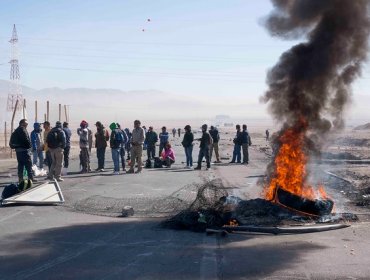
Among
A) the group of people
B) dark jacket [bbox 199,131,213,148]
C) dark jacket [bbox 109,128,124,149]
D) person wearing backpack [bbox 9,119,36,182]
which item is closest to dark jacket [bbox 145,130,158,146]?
the group of people

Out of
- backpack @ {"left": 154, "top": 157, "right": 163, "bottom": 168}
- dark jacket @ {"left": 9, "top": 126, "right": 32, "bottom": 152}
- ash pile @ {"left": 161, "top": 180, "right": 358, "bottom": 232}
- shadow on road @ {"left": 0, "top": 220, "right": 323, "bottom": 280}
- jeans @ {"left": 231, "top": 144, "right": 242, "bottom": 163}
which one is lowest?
shadow on road @ {"left": 0, "top": 220, "right": 323, "bottom": 280}

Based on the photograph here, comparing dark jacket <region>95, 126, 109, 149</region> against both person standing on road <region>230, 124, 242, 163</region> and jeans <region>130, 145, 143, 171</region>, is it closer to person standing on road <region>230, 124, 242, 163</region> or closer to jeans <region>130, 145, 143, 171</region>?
jeans <region>130, 145, 143, 171</region>

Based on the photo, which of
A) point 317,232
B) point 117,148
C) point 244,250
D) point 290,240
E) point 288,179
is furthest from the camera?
point 117,148

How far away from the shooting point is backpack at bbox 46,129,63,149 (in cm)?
1489

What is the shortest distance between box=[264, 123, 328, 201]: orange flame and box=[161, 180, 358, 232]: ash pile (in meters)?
0.97

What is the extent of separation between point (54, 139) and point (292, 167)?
7581 mm

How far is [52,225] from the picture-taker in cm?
886

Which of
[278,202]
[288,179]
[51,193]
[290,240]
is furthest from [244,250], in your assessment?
[51,193]

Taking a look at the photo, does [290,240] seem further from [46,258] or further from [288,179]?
[46,258]

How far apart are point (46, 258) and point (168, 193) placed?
6395 mm

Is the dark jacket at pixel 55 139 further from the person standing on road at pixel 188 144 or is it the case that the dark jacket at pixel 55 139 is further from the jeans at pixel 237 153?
the jeans at pixel 237 153

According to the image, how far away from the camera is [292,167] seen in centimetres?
1016

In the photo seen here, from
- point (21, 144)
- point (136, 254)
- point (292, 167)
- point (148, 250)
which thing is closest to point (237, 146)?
point (21, 144)

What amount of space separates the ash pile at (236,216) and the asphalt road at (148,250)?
30cm
